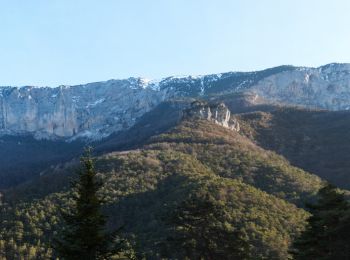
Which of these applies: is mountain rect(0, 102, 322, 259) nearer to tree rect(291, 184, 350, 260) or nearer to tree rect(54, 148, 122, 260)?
tree rect(291, 184, 350, 260)

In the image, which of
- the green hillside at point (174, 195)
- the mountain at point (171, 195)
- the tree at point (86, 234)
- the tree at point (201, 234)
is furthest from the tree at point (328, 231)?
the mountain at point (171, 195)

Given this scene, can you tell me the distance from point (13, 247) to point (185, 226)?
7951cm

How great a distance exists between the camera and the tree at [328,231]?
26922 mm

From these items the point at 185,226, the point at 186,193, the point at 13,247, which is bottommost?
the point at 13,247

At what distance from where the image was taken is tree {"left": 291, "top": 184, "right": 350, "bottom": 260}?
88.3ft

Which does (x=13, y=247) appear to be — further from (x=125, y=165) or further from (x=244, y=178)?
(x=244, y=178)

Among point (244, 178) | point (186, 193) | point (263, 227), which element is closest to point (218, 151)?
point (244, 178)

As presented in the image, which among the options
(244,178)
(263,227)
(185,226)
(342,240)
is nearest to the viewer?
(342,240)

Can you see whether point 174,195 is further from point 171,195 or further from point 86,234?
point 86,234

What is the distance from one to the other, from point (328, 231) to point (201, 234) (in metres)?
6.98

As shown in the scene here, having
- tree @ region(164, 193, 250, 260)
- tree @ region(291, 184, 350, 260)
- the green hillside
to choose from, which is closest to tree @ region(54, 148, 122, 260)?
tree @ region(164, 193, 250, 260)

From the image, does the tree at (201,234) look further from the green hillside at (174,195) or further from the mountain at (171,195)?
the mountain at (171,195)

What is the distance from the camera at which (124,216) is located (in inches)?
4355

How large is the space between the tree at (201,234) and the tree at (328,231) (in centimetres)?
329
